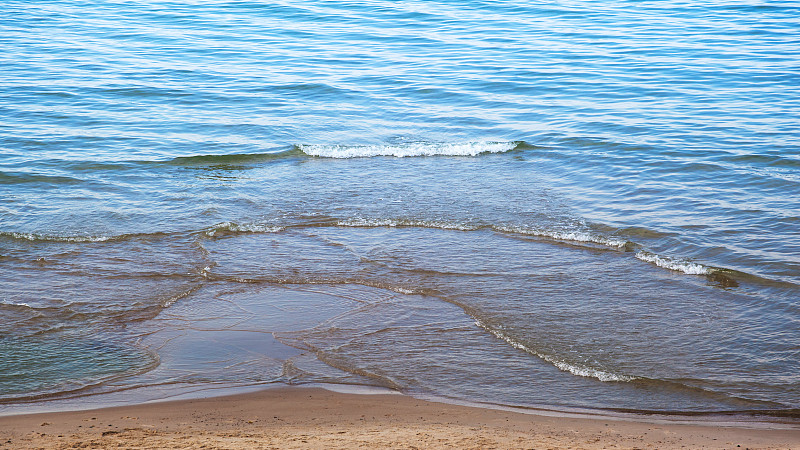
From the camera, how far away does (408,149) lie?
42.1 ft

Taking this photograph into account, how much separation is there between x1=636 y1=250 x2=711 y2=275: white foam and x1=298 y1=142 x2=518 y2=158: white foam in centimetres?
477

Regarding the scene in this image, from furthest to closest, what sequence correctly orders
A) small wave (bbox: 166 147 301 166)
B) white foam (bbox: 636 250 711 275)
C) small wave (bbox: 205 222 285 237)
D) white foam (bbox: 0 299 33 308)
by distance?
1. small wave (bbox: 166 147 301 166)
2. small wave (bbox: 205 222 285 237)
3. white foam (bbox: 636 250 711 275)
4. white foam (bbox: 0 299 33 308)

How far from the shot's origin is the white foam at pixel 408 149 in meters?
12.6

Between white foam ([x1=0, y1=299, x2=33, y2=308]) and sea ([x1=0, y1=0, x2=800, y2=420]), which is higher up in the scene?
sea ([x1=0, y1=0, x2=800, y2=420])

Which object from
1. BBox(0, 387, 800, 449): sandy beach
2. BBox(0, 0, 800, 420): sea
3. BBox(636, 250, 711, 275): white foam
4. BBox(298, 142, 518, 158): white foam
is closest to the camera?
BBox(0, 387, 800, 449): sandy beach

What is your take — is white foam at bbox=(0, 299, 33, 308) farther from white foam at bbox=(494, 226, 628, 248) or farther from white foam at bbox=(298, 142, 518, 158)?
white foam at bbox=(298, 142, 518, 158)

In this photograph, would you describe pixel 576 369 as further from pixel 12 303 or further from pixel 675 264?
pixel 12 303

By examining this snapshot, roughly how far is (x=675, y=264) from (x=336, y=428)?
4.59 meters

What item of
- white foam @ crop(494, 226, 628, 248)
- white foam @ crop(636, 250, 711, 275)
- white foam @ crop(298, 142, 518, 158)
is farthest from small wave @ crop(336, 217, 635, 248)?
white foam @ crop(298, 142, 518, 158)

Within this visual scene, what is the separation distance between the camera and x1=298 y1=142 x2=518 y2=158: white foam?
41.5 feet

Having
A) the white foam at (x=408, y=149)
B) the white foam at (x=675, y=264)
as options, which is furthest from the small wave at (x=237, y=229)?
the white foam at (x=675, y=264)

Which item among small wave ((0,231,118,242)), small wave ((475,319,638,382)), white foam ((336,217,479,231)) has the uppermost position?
white foam ((336,217,479,231))

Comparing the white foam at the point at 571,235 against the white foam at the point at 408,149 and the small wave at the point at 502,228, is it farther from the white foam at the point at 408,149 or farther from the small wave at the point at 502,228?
the white foam at the point at 408,149

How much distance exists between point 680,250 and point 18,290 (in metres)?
6.82
